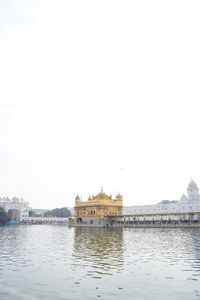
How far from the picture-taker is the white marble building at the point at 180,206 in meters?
119

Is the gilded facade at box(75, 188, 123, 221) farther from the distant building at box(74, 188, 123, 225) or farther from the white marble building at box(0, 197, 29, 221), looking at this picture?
the white marble building at box(0, 197, 29, 221)

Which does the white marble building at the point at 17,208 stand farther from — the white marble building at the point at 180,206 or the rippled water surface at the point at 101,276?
the rippled water surface at the point at 101,276

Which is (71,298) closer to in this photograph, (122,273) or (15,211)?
(122,273)

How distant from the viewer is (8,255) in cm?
2234

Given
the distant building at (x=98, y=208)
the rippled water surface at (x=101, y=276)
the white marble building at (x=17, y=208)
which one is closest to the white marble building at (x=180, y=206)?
the distant building at (x=98, y=208)

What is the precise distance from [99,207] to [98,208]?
49 cm

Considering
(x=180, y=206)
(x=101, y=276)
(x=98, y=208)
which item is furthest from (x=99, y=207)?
(x=101, y=276)

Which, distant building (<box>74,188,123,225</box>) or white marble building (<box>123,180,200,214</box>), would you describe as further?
white marble building (<box>123,180,200,214</box>)

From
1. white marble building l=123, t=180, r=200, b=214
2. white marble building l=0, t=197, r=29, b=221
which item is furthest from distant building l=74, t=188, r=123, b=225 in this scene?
white marble building l=0, t=197, r=29, b=221

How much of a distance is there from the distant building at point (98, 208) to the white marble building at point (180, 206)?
38.1m

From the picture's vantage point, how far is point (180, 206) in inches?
4779

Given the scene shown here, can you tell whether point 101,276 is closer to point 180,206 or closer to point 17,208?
point 180,206

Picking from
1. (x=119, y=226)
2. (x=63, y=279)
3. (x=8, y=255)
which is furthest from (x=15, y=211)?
(x=63, y=279)

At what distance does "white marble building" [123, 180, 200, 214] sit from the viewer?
119m
